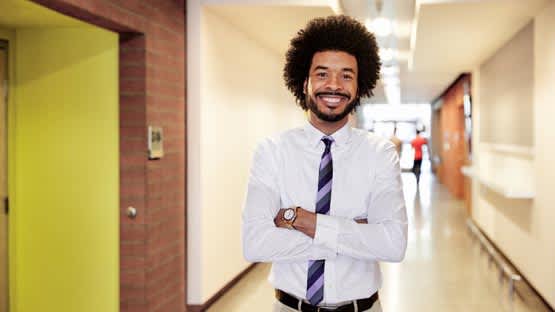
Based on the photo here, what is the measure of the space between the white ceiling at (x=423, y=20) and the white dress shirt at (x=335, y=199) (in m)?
3.05

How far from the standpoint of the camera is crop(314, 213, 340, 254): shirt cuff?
6.11 feet

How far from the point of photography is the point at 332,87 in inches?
74.0

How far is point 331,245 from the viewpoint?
186 cm

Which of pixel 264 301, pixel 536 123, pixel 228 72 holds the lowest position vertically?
pixel 264 301

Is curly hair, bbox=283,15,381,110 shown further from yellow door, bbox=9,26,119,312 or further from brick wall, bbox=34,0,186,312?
Result: yellow door, bbox=9,26,119,312

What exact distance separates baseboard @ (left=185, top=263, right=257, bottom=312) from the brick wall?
1.55 ft

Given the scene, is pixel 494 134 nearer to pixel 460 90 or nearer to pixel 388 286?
pixel 388 286

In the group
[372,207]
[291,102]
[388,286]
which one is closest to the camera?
[372,207]

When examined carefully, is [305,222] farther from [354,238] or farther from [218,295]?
[218,295]

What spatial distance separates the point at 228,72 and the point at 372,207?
13.1 ft

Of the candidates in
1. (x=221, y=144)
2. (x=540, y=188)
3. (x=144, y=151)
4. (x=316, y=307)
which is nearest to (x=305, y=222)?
(x=316, y=307)

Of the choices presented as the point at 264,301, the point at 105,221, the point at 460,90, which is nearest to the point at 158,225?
the point at 105,221

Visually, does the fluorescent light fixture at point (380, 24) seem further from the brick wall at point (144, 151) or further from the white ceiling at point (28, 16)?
the white ceiling at point (28, 16)

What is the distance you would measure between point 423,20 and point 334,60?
3.91 m
